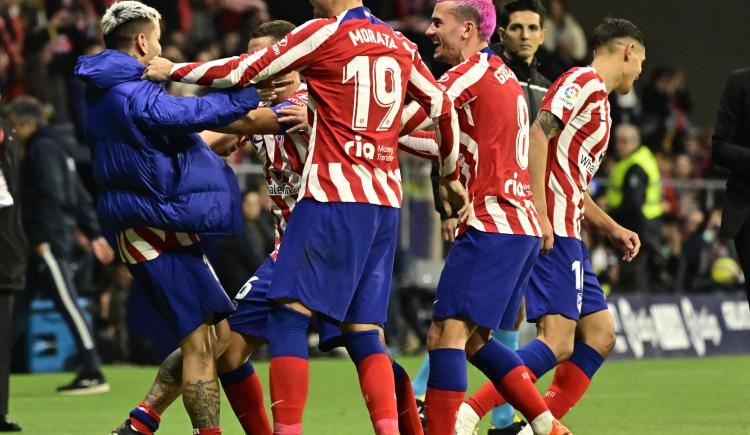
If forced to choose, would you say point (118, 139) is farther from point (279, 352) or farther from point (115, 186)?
point (279, 352)

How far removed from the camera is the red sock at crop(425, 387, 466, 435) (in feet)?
22.5

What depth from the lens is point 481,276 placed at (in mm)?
6945

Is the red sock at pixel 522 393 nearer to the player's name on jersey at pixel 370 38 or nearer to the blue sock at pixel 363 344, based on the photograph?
the blue sock at pixel 363 344

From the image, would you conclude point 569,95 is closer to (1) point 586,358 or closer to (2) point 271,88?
(1) point 586,358

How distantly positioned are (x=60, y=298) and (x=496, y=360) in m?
5.92

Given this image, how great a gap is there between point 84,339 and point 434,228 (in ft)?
21.5

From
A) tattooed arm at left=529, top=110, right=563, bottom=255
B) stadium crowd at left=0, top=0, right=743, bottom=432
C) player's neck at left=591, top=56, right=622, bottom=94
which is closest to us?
tattooed arm at left=529, top=110, right=563, bottom=255

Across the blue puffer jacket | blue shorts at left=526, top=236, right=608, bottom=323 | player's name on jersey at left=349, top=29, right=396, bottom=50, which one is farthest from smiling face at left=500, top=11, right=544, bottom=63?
the blue puffer jacket

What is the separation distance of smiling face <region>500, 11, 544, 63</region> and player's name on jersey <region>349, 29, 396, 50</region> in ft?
8.65

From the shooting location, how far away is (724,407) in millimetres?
10859

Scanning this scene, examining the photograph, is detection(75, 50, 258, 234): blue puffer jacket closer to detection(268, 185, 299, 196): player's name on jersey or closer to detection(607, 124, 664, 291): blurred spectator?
detection(268, 185, 299, 196): player's name on jersey

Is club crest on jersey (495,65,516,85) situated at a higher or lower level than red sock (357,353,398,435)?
higher

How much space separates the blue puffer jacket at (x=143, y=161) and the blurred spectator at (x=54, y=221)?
5.45 m

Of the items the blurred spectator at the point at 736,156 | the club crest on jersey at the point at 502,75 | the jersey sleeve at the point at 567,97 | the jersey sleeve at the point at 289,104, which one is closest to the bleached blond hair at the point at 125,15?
the jersey sleeve at the point at 289,104
